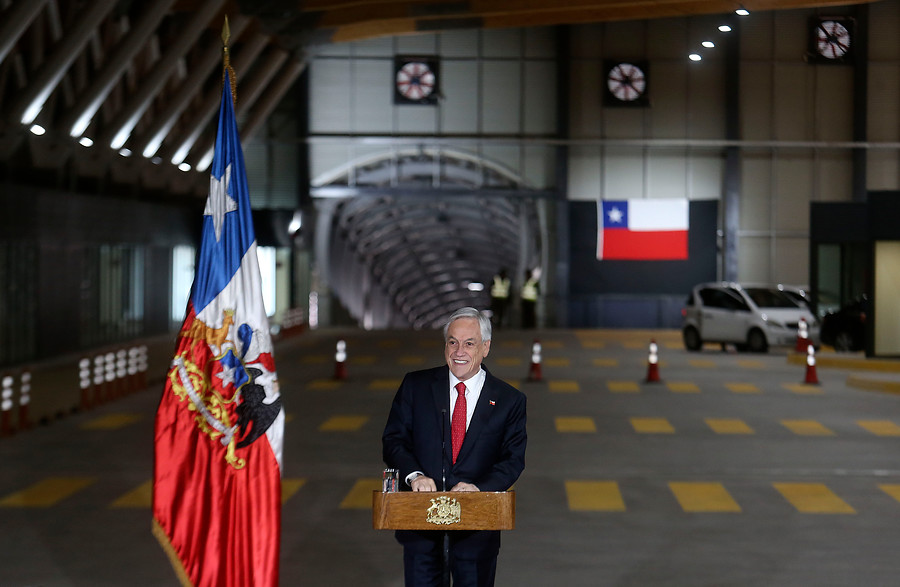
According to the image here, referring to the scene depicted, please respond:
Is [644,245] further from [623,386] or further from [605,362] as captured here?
[623,386]

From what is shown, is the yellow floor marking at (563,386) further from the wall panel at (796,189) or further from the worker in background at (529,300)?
the wall panel at (796,189)

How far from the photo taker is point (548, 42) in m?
41.5

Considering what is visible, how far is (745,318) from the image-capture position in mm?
29766

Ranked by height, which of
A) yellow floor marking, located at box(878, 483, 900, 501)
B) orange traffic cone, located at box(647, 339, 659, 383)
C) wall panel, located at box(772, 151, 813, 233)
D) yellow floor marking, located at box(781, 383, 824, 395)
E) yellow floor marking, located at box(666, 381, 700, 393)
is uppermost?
wall panel, located at box(772, 151, 813, 233)

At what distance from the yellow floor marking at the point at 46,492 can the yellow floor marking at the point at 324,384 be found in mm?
9333

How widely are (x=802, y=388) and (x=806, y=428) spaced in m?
5.16

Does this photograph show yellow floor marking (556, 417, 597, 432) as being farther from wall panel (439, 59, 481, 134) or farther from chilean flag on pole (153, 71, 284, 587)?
wall panel (439, 59, 481, 134)

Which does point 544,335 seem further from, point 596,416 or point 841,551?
point 841,551

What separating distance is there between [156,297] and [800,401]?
1817 cm

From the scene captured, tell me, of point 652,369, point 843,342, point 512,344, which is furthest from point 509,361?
point 843,342

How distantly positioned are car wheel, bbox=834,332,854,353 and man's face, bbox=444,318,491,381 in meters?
25.0

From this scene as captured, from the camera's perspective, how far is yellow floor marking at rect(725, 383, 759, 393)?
21.8m

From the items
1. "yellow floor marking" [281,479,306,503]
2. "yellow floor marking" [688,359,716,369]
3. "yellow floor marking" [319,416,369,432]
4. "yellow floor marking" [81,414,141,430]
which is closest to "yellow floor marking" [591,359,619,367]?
"yellow floor marking" [688,359,716,369]

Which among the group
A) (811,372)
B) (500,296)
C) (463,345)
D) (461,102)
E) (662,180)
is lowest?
(811,372)
